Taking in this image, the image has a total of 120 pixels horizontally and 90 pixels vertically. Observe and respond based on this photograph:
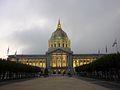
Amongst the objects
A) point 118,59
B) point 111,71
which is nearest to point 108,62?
point 118,59

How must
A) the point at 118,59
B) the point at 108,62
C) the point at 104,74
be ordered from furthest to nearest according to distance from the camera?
the point at 104,74
the point at 108,62
the point at 118,59

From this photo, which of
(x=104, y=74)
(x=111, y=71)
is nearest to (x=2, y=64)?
(x=111, y=71)

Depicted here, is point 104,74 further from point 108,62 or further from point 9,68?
point 9,68

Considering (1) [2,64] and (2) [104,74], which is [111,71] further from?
(1) [2,64]

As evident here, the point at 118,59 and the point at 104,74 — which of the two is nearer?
the point at 118,59

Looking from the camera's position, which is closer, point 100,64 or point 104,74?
point 100,64

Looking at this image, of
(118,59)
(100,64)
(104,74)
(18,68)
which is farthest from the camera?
(104,74)

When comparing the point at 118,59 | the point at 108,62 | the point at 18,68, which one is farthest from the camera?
the point at 18,68

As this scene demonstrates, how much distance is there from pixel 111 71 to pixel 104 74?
777 inches

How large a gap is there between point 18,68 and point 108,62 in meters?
34.5

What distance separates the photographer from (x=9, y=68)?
87.9 meters

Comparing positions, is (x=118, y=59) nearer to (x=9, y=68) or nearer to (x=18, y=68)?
(x=9, y=68)

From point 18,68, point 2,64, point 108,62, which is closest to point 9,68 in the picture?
point 2,64

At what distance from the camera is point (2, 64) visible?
79.4 metres
